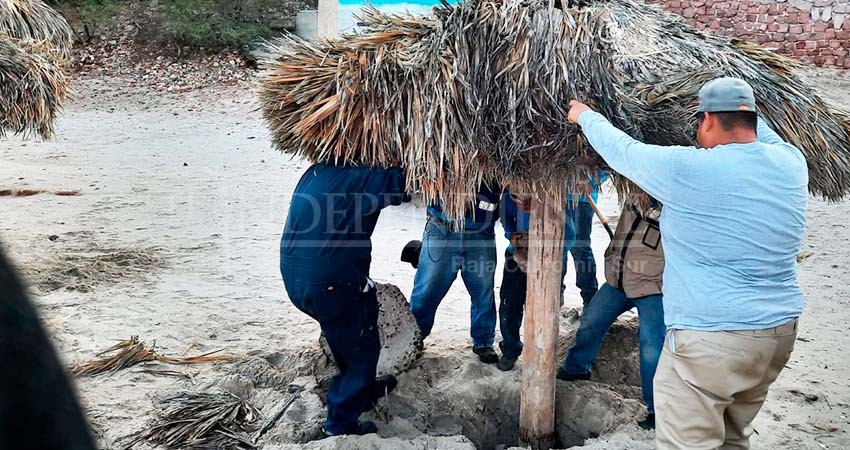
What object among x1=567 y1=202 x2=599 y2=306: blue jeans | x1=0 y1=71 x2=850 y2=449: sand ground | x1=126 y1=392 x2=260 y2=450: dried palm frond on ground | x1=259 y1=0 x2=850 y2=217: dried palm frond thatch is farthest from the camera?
x1=567 y1=202 x2=599 y2=306: blue jeans

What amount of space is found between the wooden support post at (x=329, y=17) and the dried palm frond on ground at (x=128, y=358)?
4916 mm

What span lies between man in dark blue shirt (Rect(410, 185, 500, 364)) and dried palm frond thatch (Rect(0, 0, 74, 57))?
4.07 m

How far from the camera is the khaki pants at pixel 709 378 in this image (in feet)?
9.39

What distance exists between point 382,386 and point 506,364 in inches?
30.4

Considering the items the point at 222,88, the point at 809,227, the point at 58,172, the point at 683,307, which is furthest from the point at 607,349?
the point at 222,88

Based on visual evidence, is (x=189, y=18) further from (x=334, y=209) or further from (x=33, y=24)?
(x=334, y=209)

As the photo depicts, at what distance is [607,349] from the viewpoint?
195 inches

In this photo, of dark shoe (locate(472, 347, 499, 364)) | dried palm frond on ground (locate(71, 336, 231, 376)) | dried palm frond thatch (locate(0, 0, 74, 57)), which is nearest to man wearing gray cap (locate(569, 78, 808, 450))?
dark shoe (locate(472, 347, 499, 364))

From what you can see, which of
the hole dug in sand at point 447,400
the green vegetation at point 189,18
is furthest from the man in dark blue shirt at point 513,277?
the green vegetation at point 189,18

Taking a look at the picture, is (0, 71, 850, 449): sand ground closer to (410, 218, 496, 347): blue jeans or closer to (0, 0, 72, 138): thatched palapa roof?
(410, 218, 496, 347): blue jeans

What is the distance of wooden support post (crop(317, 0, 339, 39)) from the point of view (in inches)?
351

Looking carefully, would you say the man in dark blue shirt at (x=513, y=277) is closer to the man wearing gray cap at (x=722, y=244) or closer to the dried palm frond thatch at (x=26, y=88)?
the man wearing gray cap at (x=722, y=244)

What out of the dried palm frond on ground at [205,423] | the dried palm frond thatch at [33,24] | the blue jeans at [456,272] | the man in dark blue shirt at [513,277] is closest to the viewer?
the dried palm frond on ground at [205,423]

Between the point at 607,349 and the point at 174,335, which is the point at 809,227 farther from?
the point at 174,335
